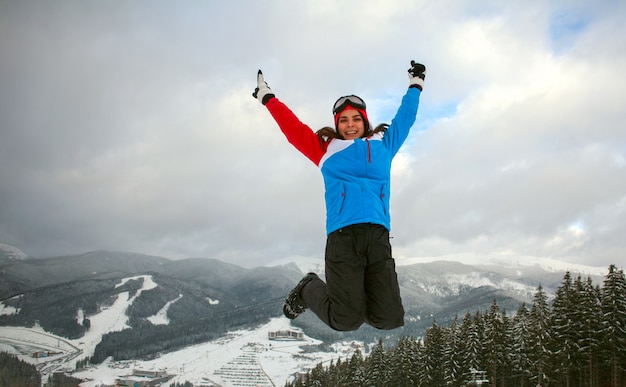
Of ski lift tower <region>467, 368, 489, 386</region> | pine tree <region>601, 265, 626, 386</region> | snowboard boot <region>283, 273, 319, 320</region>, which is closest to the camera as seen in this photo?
snowboard boot <region>283, 273, 319, 320</region>

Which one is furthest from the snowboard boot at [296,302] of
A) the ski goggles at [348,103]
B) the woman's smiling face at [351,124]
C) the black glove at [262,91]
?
the black glove at [262,91]

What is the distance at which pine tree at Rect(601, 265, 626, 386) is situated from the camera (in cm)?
2806

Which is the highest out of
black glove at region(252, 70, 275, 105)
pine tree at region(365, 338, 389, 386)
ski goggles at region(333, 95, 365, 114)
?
black glove at region(252, 70, 275, 105)

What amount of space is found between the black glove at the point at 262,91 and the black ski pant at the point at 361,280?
257cm

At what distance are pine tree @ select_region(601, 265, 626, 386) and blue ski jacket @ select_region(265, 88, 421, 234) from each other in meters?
29.3

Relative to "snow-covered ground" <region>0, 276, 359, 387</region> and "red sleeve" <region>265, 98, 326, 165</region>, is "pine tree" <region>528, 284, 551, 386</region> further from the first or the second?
"snow-covered ground" <region>0, 276, 359, 387</region>

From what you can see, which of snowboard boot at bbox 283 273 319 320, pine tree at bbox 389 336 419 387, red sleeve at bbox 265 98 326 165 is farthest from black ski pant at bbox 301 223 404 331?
pine tree at bbox 389 336 419 387

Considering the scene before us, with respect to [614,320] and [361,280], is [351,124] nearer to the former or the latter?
[361,280]

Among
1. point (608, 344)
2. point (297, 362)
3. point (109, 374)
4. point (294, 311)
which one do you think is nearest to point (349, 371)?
point (608, 344)

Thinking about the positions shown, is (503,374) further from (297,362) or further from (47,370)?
(47,370)

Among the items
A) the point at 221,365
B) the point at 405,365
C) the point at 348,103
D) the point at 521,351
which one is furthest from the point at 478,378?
the point at 221,365

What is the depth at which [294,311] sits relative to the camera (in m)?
6.97

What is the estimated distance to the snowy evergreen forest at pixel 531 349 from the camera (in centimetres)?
2873

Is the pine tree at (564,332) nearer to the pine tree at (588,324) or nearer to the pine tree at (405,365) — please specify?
the pine tree at (588,324)
